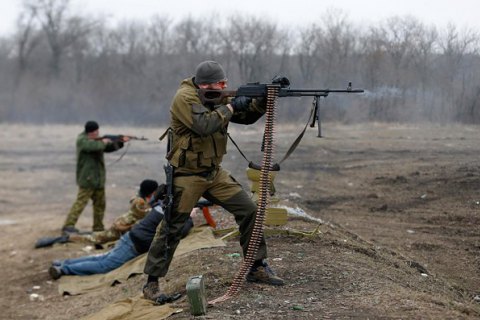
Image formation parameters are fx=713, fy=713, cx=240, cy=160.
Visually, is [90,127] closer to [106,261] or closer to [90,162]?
Result: [90,162]

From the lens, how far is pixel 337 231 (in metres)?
9.02

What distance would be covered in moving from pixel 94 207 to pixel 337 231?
15.6 ft

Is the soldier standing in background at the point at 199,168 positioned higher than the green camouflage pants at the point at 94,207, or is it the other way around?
the soldier standing in background at the point at 199,168

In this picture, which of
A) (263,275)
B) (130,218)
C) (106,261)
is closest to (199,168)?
(263,275)

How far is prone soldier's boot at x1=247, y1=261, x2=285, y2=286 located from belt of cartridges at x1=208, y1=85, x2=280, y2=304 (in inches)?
5.7

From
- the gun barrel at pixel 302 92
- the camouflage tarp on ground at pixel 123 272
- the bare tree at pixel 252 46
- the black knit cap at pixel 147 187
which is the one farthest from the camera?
the bare tree at pixel 252 46

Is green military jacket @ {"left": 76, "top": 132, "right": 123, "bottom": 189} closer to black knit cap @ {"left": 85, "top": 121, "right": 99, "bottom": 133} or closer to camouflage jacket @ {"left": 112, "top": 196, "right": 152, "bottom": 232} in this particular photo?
black knit cap @ {"left": 85, "top": 121, "right": 99, "bottom": 133}

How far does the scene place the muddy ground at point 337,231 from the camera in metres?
5.73

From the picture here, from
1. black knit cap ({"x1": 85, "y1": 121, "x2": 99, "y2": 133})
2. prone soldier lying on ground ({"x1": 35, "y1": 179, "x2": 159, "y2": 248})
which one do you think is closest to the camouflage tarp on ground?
prone soldier lying on ground ({"x1": 35, "y1": 179, "x2": 159, "y2": 248})

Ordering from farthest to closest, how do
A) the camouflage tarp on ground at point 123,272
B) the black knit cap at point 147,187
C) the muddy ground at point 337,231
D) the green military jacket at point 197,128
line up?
the black knit cap at point 147,187
the camouflage tarp on ground at point 123,272
the muddy ground at point 337,231
the green military jacket at point 197,128

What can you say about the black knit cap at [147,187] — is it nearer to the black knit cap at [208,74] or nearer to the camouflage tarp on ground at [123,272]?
the camouflage tarp on ground at [123,272]

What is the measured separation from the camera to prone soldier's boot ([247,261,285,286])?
20.0 ft

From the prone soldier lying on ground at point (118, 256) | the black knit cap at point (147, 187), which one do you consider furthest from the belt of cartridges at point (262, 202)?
the black knit cap at point (147, 187)

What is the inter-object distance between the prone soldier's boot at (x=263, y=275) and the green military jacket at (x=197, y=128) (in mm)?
952
